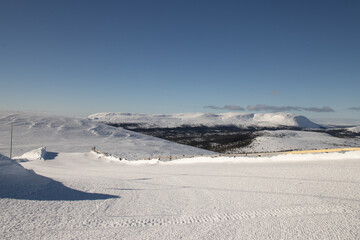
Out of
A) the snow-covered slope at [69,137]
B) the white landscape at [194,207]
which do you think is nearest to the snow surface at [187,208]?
the white landscape at [194,207]

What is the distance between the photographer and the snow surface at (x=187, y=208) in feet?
10.3

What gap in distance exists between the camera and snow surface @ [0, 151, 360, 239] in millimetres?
3154

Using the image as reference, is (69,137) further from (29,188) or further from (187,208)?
(187,208)

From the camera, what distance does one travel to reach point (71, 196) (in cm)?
446

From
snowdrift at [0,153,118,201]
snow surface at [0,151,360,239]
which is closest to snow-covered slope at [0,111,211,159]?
snow surface at [0,151,360,239]

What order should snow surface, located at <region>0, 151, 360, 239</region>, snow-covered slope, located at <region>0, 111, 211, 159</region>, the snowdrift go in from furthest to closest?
snow-covered slope, located at <region>0, 111, 211, 159</region>
the snowdrift
snow surface, located at <region>0, 151, 360, 239</region>

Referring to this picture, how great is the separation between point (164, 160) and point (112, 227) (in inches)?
436

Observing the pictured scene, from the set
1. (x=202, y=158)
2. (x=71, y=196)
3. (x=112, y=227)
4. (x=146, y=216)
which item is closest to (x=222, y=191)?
(x=146, y=216)

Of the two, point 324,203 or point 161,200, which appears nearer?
point 324,203

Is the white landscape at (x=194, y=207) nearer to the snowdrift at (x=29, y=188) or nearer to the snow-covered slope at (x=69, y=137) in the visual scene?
the snowdrift at (x=29, y=188)

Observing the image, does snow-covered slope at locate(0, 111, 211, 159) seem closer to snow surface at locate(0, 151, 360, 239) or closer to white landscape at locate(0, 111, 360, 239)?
white landscape at locate(0, 111, 360, 239)

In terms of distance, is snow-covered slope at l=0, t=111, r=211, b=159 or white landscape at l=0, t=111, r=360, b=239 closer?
white landscape at l=0, t=111, r=360, b=239

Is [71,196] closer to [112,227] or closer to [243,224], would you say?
[112,227]

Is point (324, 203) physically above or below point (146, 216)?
above
